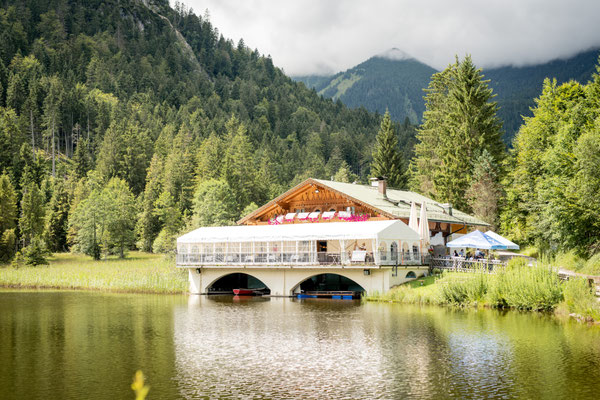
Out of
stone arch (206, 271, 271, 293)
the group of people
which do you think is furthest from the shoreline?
the group of people

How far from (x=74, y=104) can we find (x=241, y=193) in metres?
60.2

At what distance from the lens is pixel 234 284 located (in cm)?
4922

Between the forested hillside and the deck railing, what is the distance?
30.4 m

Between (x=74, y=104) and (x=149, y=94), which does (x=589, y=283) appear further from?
(x=149, y=94)

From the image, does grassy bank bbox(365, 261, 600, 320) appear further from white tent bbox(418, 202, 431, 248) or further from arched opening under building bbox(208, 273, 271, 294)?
arched opening under building bbox(208, 273, 271, 294)

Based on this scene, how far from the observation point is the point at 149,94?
159m

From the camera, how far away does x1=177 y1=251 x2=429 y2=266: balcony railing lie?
37.8 meters

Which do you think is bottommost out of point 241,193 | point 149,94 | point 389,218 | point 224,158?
point 389,218

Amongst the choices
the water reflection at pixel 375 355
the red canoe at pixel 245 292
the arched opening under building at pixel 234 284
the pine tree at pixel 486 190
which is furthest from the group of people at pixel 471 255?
the red canoe at pixel 245 292

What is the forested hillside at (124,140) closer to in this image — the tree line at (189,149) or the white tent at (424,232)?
the tree line at (189,149)

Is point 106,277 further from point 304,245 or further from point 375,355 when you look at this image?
point 375,355

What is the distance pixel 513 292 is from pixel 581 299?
3882mm

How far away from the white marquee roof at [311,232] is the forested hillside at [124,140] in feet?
63.9

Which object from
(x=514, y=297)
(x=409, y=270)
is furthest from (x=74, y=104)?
(x=514, y=297)
